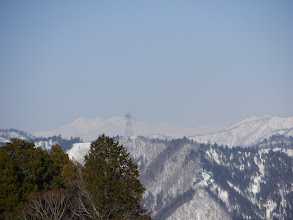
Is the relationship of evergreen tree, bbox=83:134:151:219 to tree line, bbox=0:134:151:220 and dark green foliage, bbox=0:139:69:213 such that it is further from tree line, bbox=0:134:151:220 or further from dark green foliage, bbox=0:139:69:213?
dark green foliage, bbox=0:139:69:213

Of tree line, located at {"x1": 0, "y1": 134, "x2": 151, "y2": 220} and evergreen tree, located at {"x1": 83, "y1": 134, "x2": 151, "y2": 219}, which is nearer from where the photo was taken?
evergreen tree, located at {"x1": 83, "y1": 134, "x2": 151, "y2": 219}

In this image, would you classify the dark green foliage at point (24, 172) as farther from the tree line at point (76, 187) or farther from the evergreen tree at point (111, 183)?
the evergreen tree at point (111, 183)

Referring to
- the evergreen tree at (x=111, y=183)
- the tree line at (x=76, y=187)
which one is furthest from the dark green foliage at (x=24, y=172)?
the evergreen tree at (x=111, y=183)

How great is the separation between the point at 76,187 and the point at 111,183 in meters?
A: 10.7

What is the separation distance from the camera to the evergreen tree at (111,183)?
83438mm

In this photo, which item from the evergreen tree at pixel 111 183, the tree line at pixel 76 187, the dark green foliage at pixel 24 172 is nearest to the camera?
the evergreen tree at pixel 111 183

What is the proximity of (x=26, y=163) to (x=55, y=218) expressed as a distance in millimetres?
14884

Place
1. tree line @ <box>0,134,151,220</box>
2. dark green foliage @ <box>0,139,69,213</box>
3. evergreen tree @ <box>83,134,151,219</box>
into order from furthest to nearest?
dark green foliage @ <box>0,139,69,213</box>
tree line @ <box>0,134,151,220</box>
evergreen tree @ <box>83,134,151,219</box>

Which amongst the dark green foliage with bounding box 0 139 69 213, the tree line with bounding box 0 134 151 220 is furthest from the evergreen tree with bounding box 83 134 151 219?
the dark green foliage with bounding box 0 139 69 213

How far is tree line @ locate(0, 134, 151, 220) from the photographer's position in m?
83.9

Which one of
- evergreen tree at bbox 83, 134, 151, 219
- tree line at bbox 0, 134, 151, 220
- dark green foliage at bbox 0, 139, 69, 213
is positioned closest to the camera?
evergreen tree at bbox 83, 134, 151, 219

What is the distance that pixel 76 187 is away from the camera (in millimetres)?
92688

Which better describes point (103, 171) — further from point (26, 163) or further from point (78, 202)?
point (26, 163)

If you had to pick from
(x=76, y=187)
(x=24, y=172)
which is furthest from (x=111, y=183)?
(x=24, y=172)
